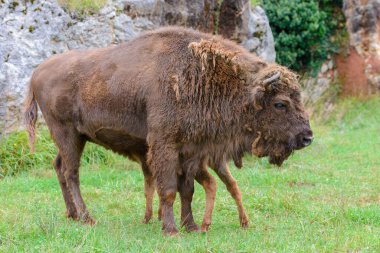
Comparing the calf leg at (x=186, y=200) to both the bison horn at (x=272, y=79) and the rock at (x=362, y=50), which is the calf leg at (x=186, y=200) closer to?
the bison horn at (x=272, y=79)

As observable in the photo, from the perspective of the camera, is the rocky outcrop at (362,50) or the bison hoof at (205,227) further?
the rocky outcrop at (362,50)

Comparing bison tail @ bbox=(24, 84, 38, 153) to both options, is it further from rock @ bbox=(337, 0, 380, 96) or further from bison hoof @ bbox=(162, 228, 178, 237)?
rock @ bbox=(337, 0, 380, 96)

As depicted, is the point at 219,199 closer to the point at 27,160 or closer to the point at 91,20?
the point at 27,160

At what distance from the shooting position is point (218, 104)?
7539 mm

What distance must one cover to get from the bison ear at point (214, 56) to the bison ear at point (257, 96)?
0.32 meters

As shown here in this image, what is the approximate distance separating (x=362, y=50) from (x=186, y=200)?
14124 mm

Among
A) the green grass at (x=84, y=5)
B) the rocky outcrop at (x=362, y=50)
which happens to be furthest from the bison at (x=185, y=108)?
the rocky outcrop at (x=362, y=50)

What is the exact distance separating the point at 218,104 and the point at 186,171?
0.82 m

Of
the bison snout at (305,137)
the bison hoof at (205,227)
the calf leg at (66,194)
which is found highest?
the bison snout at (305,137)

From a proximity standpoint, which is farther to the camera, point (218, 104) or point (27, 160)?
point (27, 160)

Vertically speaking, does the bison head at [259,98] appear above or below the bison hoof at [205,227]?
above

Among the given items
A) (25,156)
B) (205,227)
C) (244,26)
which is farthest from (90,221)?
(244,26)

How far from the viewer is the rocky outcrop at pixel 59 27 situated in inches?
465

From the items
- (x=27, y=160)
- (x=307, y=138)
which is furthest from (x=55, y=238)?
(x=27, y=160)
